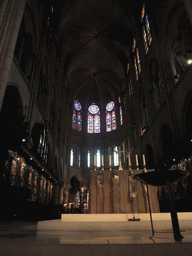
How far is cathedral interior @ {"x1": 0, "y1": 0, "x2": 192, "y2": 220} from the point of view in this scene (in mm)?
6598

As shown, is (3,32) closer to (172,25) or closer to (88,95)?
(172,25)

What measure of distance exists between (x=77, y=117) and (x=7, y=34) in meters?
22.2

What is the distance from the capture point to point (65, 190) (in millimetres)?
19984

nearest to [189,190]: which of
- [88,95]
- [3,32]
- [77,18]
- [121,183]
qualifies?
[121,183]

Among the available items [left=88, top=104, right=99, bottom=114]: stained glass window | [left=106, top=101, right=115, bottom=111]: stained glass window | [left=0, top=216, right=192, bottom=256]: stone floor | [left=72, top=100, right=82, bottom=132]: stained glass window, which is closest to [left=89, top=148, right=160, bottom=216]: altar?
[left=0, top=216, right=192, bottom=256]: stone floor

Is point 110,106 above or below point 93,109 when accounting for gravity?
above

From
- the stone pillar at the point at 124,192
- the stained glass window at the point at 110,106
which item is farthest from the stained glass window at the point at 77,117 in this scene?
the stone pillar at the point at 124,192

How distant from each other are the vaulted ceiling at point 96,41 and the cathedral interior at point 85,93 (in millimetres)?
108

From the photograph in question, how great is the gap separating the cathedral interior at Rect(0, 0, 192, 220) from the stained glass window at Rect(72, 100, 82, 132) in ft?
0.54

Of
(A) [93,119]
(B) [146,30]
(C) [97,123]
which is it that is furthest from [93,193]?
(A) [93,119]

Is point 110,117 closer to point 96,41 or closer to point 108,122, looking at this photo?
point 108,122

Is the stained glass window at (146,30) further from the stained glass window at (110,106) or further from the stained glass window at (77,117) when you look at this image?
the stained glass window at (77,117)

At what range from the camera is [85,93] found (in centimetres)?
2942

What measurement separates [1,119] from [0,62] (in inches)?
71.1
